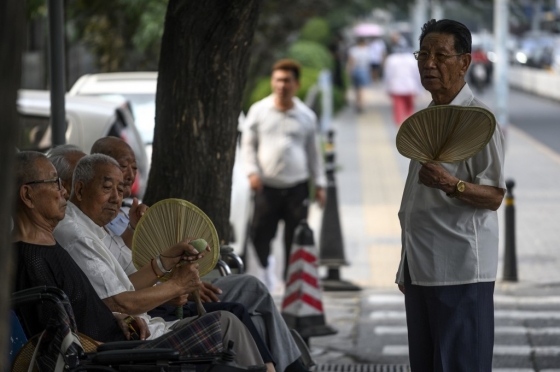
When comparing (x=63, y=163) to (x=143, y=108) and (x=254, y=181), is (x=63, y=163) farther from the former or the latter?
(x=143, y=108)

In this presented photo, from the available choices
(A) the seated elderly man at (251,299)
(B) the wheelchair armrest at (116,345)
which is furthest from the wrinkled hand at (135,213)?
(B) the wheelchair armrest at (116,345)

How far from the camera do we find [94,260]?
4.88 m

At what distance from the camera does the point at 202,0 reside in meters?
6.68

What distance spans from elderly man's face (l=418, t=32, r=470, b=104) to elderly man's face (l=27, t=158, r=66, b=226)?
158 cm

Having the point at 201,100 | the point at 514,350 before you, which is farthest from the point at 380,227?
the point at 201,100

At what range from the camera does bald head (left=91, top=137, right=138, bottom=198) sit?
613 cm

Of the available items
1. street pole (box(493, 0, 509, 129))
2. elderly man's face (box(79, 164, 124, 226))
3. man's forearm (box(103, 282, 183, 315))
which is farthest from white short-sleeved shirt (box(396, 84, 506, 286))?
street pole (box(493, 0, 509, 129))

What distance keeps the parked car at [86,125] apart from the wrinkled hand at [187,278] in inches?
160

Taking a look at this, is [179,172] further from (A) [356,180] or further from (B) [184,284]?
(A) [356,180]

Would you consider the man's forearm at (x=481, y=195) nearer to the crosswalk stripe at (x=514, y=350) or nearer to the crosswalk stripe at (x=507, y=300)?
the crosswalk stripe at (x=514, y=350)

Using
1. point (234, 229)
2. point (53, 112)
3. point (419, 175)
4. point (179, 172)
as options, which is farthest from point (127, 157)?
point (234, 229)

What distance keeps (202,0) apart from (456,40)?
8.10 ft

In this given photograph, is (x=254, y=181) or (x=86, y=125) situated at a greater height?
(x=86, y=125)

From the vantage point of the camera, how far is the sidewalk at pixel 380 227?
28.6 ft
